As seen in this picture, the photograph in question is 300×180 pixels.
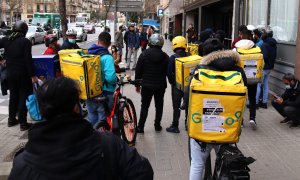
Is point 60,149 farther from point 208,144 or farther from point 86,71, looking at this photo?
point 86,71

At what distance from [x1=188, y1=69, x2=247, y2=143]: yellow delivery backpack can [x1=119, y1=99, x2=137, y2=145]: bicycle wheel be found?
6.69 ft

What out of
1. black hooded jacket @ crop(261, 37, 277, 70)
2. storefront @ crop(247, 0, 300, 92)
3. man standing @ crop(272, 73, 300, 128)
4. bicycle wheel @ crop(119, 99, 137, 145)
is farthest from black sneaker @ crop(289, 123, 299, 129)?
bicycle wheel @ crop(119, 99, 137, 145)

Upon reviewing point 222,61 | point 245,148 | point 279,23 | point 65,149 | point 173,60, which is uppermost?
point 279,23

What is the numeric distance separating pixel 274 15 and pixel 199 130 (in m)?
7.88

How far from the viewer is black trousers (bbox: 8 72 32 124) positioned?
6.60m

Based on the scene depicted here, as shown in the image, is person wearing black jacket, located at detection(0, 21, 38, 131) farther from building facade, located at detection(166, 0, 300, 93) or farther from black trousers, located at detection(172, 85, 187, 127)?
building facade, located at detection(166, 0, 300, 93)

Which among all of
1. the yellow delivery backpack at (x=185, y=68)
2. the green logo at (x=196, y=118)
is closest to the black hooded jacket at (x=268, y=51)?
the yellow delivery backpack at (x=185, y=68)

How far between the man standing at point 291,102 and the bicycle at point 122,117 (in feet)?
8.96

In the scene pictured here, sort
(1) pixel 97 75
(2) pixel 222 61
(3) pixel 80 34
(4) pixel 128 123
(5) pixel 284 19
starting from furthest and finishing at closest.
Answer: (3) pixel 80 34 < (5) pixel 284 19 < (4) pixel 128 123 < (1) pixel 97 75 < (2) pixel 222 61

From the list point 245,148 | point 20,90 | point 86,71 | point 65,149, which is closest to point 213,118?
point 65,149

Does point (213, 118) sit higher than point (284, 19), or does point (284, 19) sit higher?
point (284, 19)

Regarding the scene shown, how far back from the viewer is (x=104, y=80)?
17.6ft

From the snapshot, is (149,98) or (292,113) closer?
(149,98)

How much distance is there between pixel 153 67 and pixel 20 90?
2.36m
